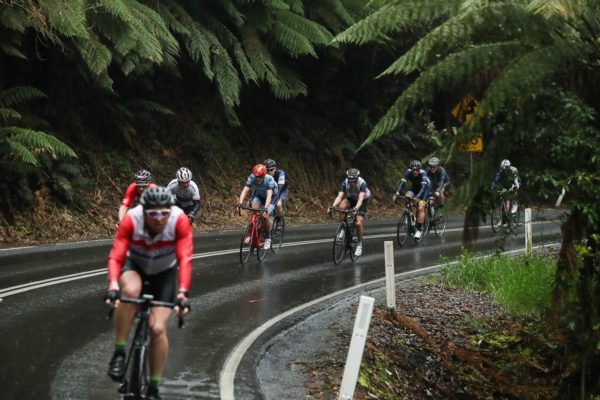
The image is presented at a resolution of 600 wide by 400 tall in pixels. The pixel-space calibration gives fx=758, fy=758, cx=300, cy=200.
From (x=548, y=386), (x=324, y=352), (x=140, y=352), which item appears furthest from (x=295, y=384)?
(x=548, y=386)

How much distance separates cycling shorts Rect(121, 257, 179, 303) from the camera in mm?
6473

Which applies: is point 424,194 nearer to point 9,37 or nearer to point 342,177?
point 342,177

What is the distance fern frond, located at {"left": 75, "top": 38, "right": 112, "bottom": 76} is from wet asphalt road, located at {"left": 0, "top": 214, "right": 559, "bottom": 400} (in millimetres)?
3586

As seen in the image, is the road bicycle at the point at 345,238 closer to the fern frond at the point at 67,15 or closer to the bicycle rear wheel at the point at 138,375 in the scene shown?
the fern frond at the point at 67,15

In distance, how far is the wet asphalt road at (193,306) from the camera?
6.98m

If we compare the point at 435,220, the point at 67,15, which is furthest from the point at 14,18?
the point at 435,220

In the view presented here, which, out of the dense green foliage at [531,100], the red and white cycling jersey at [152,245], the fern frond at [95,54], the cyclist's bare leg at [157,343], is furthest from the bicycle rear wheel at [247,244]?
the cyclist's bare leg at [157,343]

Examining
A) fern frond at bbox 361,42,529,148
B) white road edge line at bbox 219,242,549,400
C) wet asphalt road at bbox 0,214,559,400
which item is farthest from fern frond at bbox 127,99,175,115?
fern frond at bbox 361,42,529,148

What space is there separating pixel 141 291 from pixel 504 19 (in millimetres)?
3926

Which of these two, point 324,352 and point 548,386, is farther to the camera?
point 548,386

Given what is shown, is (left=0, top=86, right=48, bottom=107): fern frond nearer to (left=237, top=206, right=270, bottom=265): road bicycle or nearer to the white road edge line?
(left=237, top=206, right=270, bottom=265): road bicycle

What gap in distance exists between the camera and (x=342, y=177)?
27062 mm

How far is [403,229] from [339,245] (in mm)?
3822

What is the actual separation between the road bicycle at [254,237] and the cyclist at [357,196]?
4.82ft
